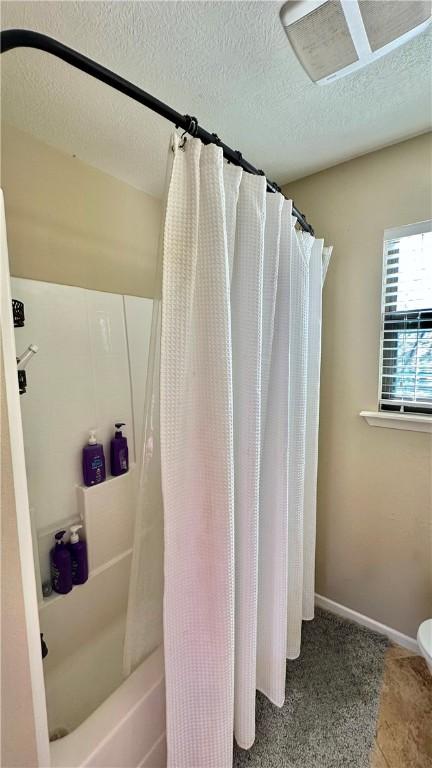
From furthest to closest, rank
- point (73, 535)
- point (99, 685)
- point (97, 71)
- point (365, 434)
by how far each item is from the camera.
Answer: point (365, 434) < point (73, 535) < point (99, 685) < point (97, 71)

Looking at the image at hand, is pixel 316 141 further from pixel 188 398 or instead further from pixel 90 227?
pixel 188 398

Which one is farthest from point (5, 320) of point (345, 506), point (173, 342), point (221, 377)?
point (345, 506)

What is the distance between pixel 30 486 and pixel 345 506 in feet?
4.96

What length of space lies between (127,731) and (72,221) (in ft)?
5.82

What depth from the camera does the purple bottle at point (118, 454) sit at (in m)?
1.45

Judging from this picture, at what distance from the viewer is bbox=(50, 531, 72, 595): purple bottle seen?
1242 mm

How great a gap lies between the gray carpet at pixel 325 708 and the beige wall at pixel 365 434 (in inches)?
8.2

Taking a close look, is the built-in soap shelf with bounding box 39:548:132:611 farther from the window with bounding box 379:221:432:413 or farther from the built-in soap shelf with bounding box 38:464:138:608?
the window with bounding box 379:221:432:413

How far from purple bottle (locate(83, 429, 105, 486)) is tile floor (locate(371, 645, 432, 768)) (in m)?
1.45

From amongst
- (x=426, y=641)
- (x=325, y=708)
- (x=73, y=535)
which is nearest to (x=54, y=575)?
(x=73, y=535)

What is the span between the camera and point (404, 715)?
1188 mm

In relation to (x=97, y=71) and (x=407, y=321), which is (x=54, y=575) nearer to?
(x=97, y=71)

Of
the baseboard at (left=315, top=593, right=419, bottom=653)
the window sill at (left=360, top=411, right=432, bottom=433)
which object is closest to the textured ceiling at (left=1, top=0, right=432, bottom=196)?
the window sill at (left=360, top=411, right=432, bottom=433)

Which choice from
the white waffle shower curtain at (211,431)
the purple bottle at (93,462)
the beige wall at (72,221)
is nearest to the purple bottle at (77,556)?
the purple bottle at (93,462)
